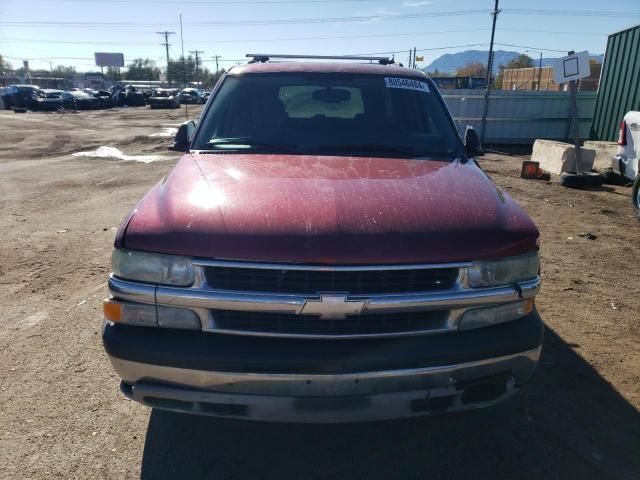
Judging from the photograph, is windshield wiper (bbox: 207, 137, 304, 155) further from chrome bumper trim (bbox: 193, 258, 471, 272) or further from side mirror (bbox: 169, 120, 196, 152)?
chrome bumper trim (bbox: 193, 258, 471, 272)

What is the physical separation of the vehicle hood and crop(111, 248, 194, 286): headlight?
0.04 m

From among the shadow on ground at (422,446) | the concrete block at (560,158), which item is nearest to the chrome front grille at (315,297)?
the shadow on ground at (422,446)

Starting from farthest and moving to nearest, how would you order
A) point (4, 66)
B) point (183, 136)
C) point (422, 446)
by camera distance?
point (4, 66) → point (183, 136) → point (422, 446)

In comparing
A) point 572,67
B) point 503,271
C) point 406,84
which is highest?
point 572,67

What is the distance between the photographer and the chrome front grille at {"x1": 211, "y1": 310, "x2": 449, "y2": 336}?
85.7 inches

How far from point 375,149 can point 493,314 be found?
4.75ft

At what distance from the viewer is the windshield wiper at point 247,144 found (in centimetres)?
328

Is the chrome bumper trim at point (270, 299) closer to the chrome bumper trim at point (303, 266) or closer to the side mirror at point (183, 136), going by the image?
the chrome bumper trim at point (303, 266)

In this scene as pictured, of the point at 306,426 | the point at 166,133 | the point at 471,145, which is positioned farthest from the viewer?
the point at 166,133

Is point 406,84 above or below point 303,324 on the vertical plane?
above

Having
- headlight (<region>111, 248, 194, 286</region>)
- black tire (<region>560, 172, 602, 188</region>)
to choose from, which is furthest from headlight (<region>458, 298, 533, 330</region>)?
black tire (<region>560, 172, 602, 188</region>)

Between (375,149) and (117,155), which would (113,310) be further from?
(117,155)

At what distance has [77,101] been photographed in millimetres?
42062

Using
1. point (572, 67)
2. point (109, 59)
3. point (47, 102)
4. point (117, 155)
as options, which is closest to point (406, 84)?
point (572, 67)
